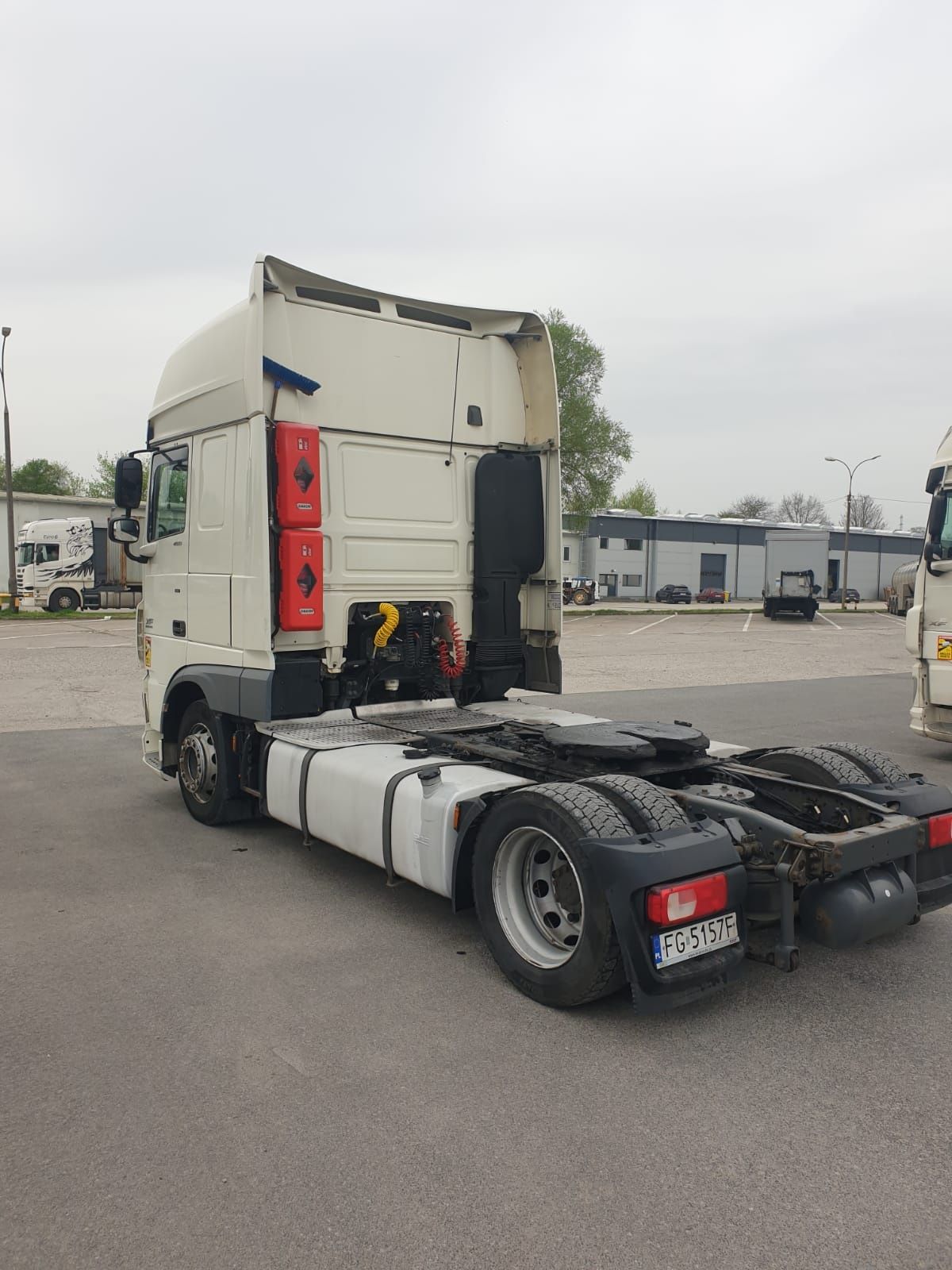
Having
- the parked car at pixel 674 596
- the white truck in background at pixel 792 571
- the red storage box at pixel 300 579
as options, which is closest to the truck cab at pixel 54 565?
the white truck in background at pixel 792 571

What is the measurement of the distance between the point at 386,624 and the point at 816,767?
9.54 feet

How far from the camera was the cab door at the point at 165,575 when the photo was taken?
6.80m

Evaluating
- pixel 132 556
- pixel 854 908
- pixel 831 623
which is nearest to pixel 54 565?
pixel 831 623

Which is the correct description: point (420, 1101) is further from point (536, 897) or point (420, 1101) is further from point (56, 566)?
point (56, 566)

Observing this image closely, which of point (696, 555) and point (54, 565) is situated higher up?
point (696, 555)

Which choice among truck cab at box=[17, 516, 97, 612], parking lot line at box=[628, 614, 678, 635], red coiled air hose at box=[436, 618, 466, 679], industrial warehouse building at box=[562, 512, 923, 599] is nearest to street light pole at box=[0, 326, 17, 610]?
truck cab at box=[17, 516, 97, 612]

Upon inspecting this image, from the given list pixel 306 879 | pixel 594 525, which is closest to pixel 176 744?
pixel 306 879

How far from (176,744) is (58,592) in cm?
3138

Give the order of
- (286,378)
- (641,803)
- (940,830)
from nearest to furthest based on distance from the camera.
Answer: (641,803) → (940,830) → (286,378)

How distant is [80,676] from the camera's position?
15938mm

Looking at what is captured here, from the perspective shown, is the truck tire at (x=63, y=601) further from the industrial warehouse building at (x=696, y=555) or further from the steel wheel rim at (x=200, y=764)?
the industrial warehouse building at (x=696, y=555)

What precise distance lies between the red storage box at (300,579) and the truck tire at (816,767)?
2.79 meters

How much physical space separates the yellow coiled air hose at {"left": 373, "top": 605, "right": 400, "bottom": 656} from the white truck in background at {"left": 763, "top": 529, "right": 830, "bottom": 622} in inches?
1466

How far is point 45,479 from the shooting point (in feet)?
283
